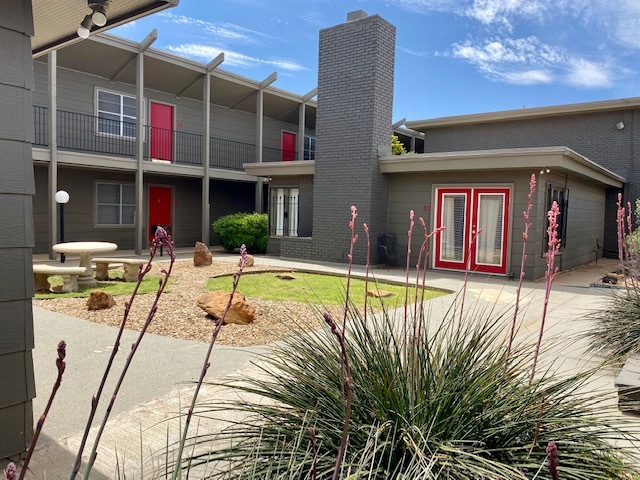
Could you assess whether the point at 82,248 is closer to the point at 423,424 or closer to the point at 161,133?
the point at 423,424

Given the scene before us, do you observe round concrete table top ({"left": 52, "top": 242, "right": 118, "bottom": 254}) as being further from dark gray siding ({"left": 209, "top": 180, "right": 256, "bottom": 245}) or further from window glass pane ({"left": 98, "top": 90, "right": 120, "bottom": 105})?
dark gray siding ({"left": 209, "top": 180, "right": 256, "bottom": 245})

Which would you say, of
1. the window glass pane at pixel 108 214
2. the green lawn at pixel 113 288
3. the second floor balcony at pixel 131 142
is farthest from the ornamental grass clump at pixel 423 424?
the window glass pane at pixel 108 214

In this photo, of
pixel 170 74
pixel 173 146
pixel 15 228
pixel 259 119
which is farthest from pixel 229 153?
pixel 15 228

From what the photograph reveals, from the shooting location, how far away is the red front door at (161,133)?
16703 mm

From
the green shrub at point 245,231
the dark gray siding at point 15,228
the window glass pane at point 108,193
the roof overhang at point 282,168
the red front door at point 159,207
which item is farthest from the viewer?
the red front door at point 159,207

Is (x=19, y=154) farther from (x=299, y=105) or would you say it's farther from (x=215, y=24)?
(x=215, y=24)

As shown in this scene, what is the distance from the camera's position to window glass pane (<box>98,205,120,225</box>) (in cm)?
1598

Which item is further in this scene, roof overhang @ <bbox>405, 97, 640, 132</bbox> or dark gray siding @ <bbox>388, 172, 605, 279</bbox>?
roof overhang @ <bbox>405, 97, 640, 132</bbox>

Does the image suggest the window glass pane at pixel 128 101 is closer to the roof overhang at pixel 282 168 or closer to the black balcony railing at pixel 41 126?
the black balcony railing at pixel 41 126

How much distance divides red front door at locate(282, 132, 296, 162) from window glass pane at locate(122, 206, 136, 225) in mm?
7271

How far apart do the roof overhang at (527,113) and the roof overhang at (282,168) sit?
735cm

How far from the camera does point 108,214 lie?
53.2 ft

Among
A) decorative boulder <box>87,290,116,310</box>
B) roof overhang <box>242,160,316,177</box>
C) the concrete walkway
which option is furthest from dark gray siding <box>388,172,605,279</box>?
decorative boulder <box>87,290,116,310</box>

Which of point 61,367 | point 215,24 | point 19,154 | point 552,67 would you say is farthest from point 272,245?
point 552,67
